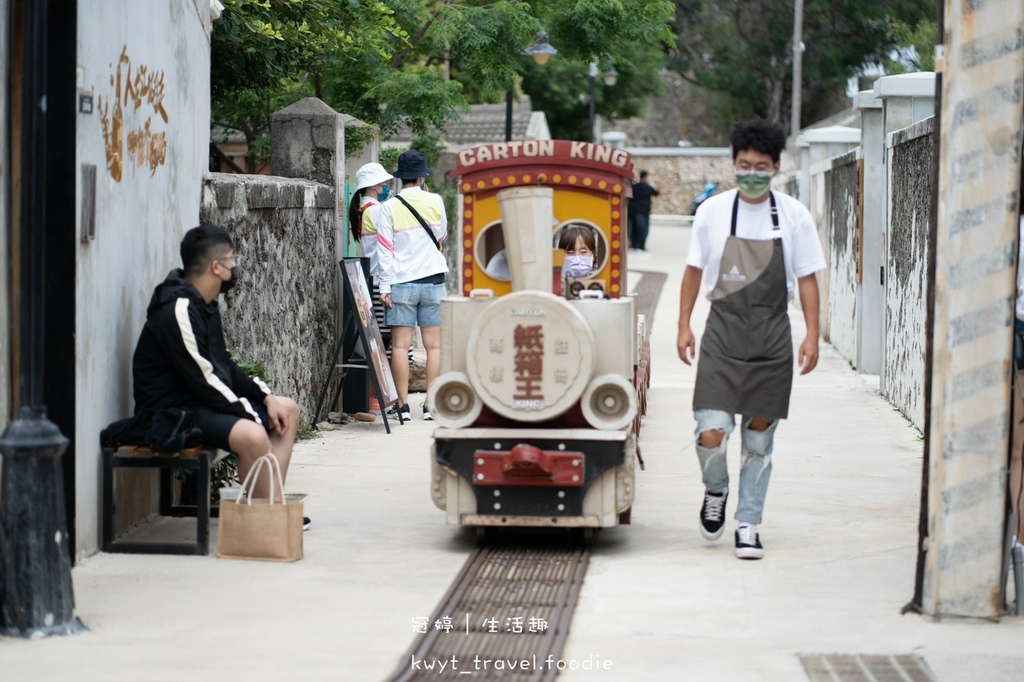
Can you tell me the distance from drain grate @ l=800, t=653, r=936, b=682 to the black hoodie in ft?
9.00

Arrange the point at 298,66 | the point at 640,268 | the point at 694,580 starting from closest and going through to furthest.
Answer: the point at 694,580 < the point at 298,66 < the point at 640,268

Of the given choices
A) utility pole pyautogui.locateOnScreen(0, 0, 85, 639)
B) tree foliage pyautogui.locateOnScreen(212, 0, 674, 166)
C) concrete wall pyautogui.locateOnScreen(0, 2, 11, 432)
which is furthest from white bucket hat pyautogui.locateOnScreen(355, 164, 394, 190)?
utility pole pyautogui.locateOnScreen(0, 0, 85, 639)

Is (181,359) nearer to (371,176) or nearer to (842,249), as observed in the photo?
(371,176)

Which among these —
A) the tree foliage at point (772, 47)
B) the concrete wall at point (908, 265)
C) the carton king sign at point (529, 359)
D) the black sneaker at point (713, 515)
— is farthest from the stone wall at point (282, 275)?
the tree foliage at point (772, 47)

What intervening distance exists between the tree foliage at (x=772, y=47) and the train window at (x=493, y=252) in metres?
53.3

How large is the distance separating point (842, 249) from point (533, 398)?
33.6ft

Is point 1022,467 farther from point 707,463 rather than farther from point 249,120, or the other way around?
point 249,120

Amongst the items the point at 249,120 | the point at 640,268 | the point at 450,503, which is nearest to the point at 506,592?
the point at 450,503

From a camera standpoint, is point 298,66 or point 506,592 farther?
point 298,66

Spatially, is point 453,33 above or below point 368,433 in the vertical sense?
above

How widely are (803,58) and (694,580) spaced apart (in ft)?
189

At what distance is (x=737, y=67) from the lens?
6266 centimetres

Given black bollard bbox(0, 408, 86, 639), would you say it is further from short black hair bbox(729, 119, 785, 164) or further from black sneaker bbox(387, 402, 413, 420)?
black sneaker bbox(387, 402, 413, 420)

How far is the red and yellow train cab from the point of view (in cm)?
707
